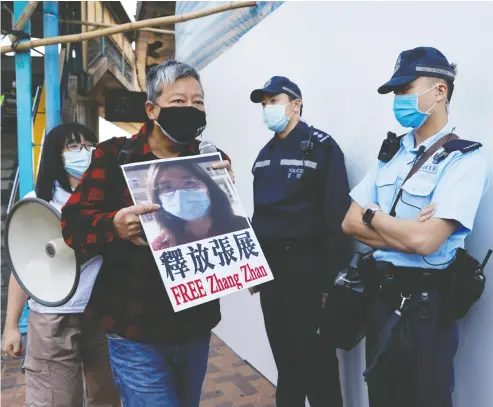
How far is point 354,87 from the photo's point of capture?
2.40 meters

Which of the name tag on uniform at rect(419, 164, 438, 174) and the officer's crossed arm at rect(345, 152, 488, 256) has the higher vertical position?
the name tag on uniform at rect(419, 164, 438, 174)

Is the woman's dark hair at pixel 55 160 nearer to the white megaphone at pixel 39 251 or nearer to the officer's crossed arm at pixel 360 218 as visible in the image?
the white megaphone at pixel 39 251

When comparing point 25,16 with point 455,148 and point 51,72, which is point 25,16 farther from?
point 455,148

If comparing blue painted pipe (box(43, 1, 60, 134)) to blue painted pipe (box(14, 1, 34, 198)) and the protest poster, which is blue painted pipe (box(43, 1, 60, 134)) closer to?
blue painted pipe (box(14, 1, 34, 198))

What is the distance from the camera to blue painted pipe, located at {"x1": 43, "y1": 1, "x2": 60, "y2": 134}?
4.58 meters

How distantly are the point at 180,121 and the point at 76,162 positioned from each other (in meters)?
0.81

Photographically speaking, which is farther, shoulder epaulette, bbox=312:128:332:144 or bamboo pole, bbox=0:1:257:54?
bamboo pole, bbox=0:1:257:54

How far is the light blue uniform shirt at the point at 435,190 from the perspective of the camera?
4.77 feet

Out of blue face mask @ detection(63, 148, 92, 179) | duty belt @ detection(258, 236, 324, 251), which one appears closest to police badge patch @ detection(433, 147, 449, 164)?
duty belt @ detection(258, 236, 324, 251)

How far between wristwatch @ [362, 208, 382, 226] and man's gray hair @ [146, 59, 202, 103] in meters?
0.75

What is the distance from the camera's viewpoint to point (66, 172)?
2.08 meters

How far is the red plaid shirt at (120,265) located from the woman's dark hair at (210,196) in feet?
0.49

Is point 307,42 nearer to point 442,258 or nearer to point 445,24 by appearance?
point 445,24

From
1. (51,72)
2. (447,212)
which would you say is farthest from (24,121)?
(447,212)
